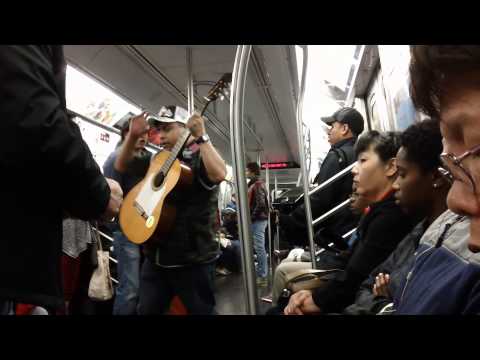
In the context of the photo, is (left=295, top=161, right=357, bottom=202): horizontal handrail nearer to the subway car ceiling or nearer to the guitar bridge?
the subway car ceiling

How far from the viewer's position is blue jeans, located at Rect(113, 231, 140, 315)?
1.70 metres

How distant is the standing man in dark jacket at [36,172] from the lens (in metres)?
0.53

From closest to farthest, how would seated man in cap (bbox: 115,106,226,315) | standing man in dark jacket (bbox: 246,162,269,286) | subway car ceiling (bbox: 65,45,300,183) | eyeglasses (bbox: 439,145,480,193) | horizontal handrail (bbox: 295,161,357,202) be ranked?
eyeglasses (bbox: 439,145,480,193)
seated man in cap (bbox: 115,106,226,315)
horizontal handrail (bbox: 295,161,357,202)
standing man in dark jacket (bbox: 246,162,269,286)
subway car ceiling (bbox: 65,45,300,183)

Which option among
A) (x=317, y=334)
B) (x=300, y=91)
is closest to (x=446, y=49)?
(x=317, y=334)

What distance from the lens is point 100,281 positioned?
1.56 meters

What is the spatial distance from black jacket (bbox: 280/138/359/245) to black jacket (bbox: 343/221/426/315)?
0.77 meters

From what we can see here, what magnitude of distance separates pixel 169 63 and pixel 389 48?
1730 millimetres

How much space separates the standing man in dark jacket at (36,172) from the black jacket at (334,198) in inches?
60.0

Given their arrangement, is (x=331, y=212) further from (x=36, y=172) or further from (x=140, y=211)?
(x=36, y=172)

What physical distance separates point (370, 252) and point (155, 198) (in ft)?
2.97

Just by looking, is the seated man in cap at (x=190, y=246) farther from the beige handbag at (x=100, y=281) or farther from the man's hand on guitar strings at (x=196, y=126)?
the beige handbag at (x=100, y=281)

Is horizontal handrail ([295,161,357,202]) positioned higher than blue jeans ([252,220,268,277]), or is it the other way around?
horizontal handrail ([295,161,357,202])

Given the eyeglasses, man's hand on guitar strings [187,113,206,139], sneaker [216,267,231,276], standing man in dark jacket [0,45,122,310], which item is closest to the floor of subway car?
sneaker [216,267,231,276]
